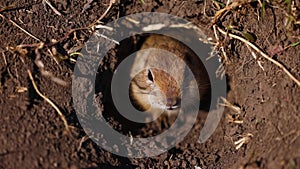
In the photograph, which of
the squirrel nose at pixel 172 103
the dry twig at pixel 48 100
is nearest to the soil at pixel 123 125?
the dry twig at pixel 48 100

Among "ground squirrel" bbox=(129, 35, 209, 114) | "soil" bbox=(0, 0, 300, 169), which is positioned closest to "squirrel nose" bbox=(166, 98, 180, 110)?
"ground squirrel" bbox=(129, 35, 209, 114)

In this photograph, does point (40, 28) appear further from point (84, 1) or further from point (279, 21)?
point (279, 21)

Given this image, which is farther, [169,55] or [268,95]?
[169,55]

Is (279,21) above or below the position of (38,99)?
above

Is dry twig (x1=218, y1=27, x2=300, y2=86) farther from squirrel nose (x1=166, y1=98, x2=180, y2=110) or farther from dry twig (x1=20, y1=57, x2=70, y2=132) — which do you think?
dry twig (x1=20, y1=57, x2=70, y2=132)

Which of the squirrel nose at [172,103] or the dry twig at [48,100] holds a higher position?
the dry twig at [48,100]

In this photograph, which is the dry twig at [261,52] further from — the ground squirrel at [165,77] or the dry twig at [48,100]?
the dry twig at [48,100]

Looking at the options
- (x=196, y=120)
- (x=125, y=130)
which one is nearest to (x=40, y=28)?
(x=125, y=130)

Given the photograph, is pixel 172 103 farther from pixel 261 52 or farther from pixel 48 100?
pixel 48 100
